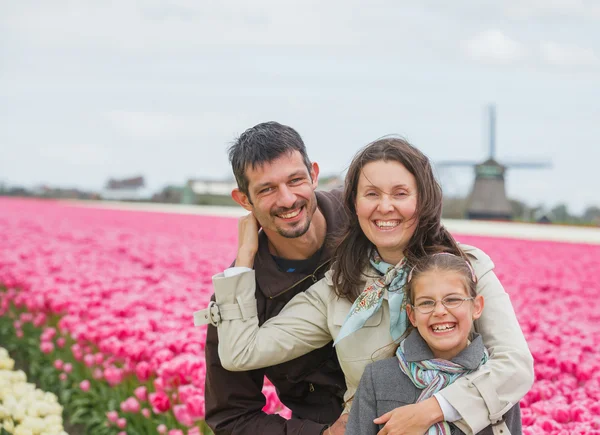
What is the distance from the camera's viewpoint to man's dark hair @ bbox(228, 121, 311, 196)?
2.55 metres

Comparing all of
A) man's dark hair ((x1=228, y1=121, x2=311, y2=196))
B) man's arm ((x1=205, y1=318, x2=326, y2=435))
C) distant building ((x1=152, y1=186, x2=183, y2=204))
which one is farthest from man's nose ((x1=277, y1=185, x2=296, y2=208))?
distant building ((x1=152, y1=186, x2=183, y2=204))

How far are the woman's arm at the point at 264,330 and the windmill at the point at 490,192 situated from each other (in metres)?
33.1

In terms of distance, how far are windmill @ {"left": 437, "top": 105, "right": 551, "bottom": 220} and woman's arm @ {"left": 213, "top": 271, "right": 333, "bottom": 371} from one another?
108 feet

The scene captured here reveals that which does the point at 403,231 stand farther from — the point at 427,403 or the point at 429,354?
the point at 427,403

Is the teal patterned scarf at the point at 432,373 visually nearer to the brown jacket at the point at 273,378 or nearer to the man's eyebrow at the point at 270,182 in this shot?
the brown jacket at the point at 273,378

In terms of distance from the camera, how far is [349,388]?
237cm

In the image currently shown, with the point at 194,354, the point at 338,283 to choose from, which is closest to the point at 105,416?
the point at 194,354

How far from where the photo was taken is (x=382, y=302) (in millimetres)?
2256

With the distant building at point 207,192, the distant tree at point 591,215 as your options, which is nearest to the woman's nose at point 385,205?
the distant tree at point 591,215

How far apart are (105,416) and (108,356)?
35 centimetres

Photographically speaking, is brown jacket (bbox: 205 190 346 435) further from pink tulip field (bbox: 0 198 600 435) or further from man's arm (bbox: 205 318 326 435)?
pink tulip field (bbox: 0 198 600 435)

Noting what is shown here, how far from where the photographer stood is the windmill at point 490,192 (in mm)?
34469

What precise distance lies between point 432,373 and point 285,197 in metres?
0.83

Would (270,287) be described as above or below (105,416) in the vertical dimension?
above
